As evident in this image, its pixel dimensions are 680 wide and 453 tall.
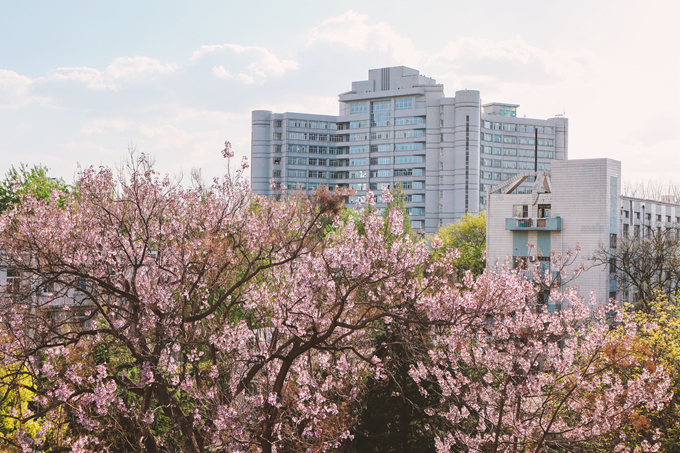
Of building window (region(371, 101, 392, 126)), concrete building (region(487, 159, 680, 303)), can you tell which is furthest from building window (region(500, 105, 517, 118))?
concrete building (region(487, 159, 680, 303))

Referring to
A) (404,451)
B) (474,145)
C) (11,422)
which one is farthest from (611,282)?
(474,145)

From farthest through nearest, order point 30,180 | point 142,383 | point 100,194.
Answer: point 30,180, point 100,194, point 142,383

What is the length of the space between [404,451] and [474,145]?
2754 inches

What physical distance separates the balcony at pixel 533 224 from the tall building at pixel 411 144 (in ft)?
130

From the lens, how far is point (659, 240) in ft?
113

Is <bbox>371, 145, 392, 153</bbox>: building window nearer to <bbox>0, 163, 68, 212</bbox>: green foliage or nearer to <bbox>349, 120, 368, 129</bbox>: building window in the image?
<bbox>349, 120, 368, 129</bbox>: building window

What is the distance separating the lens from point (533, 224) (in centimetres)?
3831

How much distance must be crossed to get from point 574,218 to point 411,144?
156ft

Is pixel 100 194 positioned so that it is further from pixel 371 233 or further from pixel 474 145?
Answer: pixel 474 145

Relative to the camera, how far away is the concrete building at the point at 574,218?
3703 centimetres

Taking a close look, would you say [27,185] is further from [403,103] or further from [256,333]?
[403,103]

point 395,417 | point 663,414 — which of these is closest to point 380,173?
point 663,414

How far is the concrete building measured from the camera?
37031 millimetres

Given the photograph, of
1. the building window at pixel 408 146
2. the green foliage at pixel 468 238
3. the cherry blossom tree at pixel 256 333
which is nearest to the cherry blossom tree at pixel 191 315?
the cherry blossom tree at pixel 256 333
